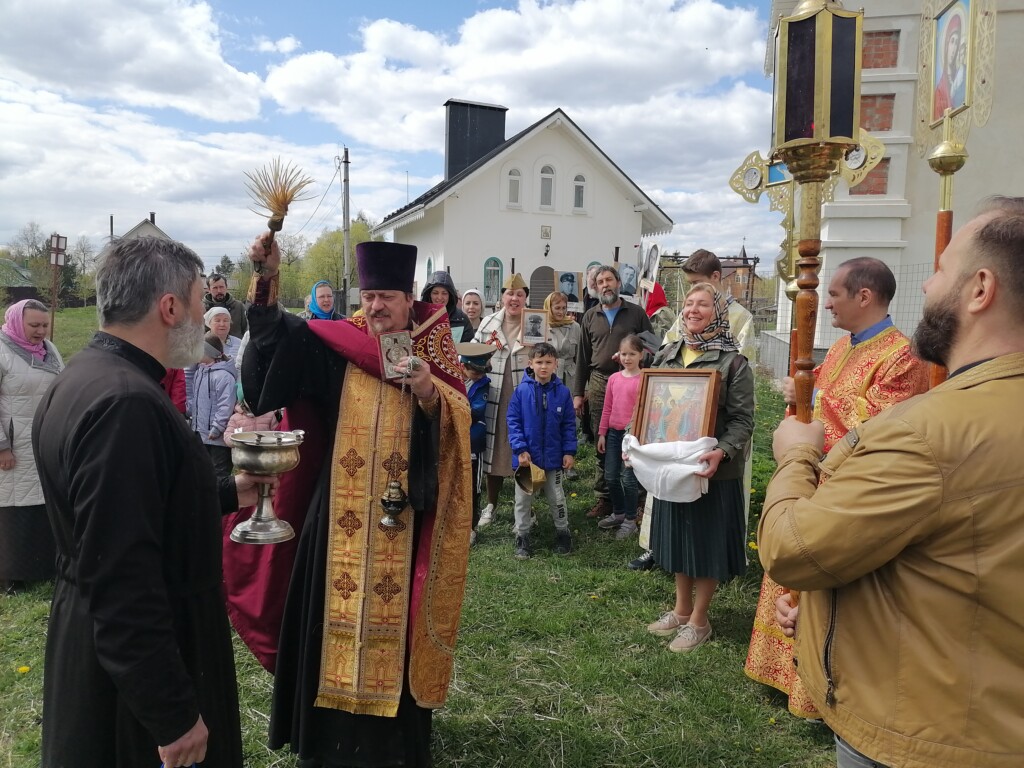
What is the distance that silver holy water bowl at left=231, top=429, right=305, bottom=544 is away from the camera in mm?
2268

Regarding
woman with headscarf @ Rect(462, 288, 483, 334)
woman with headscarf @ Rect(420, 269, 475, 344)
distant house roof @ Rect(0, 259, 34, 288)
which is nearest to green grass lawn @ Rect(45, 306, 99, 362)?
distant house roof @ Rect(0, 259, 34, 288)

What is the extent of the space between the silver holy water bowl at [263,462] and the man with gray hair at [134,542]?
32 centimetres

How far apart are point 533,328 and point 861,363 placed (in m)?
3.95

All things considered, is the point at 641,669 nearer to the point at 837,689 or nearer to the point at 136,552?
the point at 837,689

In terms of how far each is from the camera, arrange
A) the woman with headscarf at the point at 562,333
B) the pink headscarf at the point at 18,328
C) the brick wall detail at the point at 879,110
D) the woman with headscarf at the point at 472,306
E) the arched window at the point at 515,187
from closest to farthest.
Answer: the pink headscarf at the point at 18,328, the woman with headscarf at the point at 562,333, the woman with headscarf at the point at 472,306, the brick wall detail at the point at 879,110, the arched window at the point at 515,187

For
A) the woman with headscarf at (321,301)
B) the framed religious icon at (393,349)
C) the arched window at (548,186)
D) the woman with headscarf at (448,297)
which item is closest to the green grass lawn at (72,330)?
the woman with headscarf at (321,301)

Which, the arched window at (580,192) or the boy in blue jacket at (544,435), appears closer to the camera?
the boy in blue jacket at (544,435)

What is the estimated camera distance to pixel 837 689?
1.57 metres

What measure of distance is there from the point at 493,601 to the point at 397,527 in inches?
86.5

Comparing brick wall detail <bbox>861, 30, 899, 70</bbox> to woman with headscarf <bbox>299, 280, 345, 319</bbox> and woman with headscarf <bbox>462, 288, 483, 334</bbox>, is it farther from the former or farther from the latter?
woman with headscarf <bbox>299, 280, 345, 319</bbox>

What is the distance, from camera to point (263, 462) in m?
2.28

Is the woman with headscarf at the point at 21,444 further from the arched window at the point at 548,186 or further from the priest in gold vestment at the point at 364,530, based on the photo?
the arched window at the point at 548,186

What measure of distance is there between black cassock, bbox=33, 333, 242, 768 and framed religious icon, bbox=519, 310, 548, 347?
4.98m

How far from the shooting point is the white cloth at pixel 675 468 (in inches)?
158
